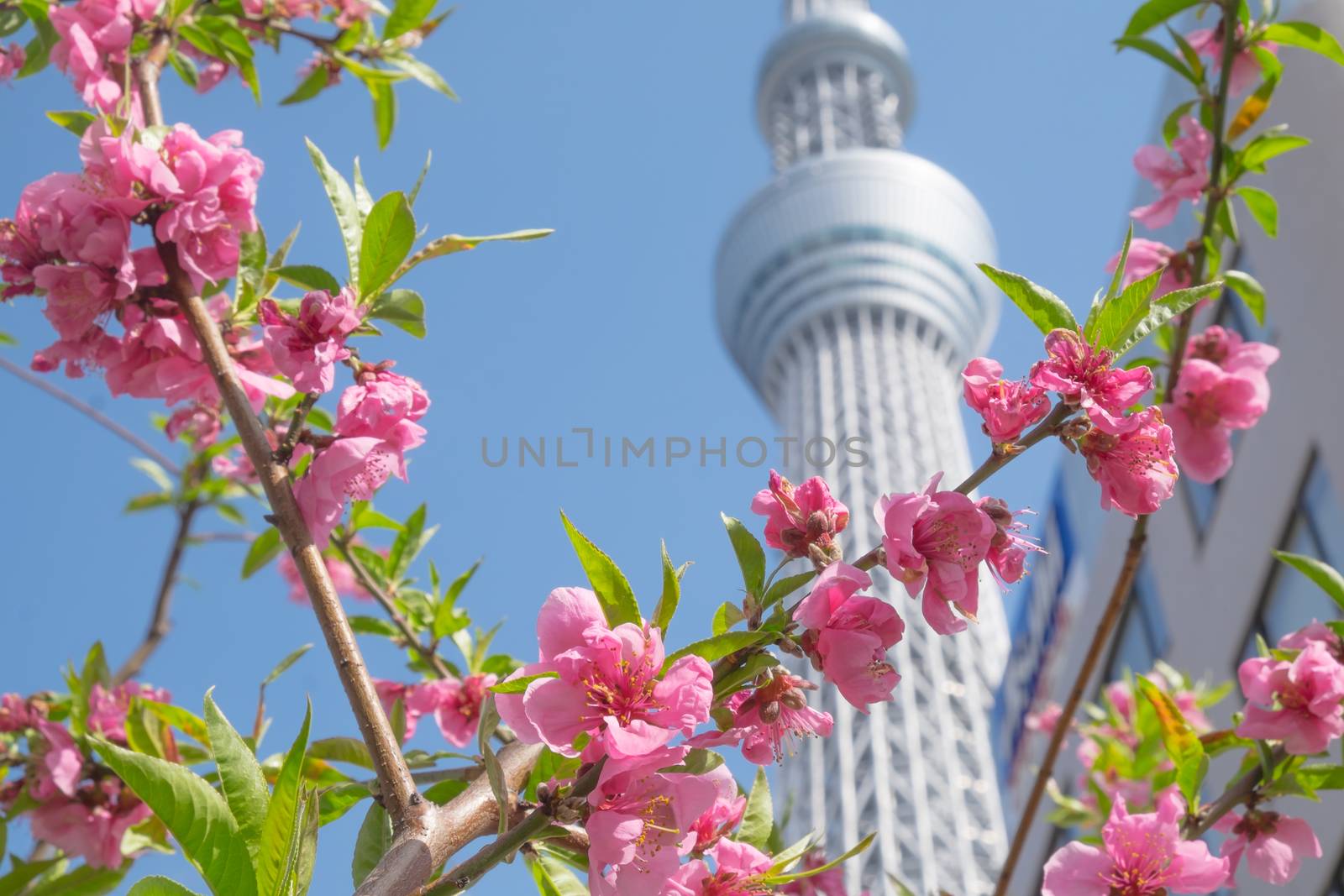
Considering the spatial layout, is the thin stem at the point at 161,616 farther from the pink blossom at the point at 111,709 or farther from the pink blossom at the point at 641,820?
the pink blossom at the point at 641,820

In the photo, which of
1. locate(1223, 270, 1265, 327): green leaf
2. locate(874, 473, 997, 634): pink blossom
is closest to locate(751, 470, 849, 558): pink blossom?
locate(874, 473, 997, 634): pink blossom

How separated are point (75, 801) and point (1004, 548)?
152 centimetres

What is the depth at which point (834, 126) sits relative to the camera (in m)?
68.2

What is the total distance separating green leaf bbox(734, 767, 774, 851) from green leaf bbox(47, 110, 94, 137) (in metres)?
1.35

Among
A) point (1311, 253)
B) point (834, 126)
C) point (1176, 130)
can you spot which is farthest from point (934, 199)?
point (1176, 130)

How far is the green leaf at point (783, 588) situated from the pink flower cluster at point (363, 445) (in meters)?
0.49

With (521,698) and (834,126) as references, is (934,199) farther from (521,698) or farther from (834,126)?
(521,698)

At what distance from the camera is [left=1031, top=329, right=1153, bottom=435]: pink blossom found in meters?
1.26

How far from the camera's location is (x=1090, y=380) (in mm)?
1289

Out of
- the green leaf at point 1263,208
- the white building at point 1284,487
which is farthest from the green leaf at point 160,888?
the white building at point 1284,487

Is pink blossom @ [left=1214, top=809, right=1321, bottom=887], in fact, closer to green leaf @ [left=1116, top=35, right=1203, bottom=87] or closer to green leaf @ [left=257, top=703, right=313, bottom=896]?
green leaf @ [left=1116, top=35, right=1203, bottom=87]

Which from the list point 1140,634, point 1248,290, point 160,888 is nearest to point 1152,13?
point 1248,290

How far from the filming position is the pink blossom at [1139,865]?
5.54 feet

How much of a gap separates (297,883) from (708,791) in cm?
36
